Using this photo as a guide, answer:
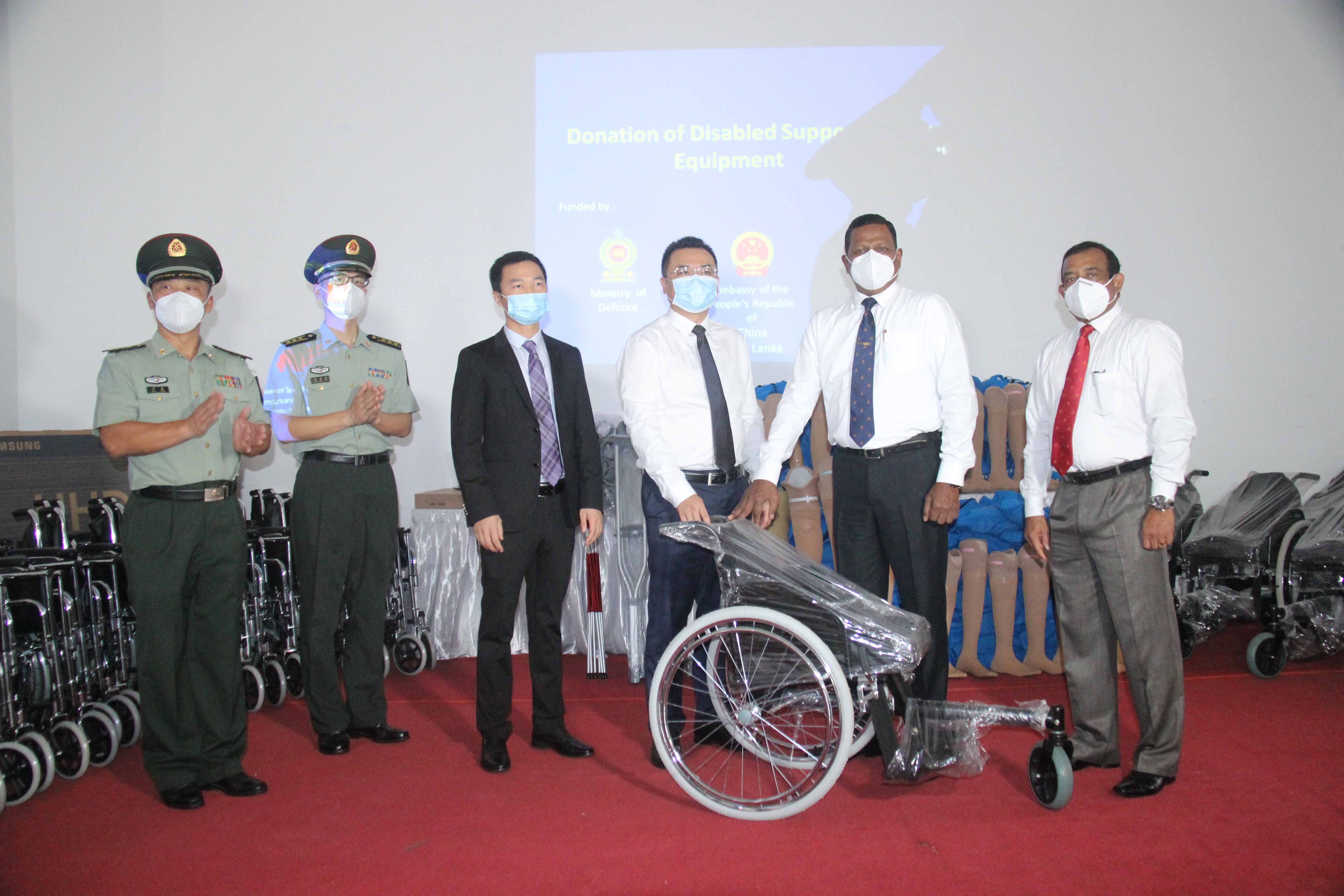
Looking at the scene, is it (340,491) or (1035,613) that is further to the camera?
(1035,613)

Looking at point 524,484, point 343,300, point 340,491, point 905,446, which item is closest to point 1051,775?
point 905,446

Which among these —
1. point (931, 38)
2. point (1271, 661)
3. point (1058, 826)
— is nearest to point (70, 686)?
point (1058, 826)

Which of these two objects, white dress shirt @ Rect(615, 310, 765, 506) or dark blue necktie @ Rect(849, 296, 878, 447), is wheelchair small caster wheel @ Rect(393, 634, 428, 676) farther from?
dark blue necktie @ Rect(849, 296, 878, 447)

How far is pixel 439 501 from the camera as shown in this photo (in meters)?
4.33

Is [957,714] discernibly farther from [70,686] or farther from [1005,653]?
[70,686]

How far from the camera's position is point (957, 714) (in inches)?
88.2

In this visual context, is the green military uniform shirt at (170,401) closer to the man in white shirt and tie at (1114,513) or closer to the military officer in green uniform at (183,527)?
the military officer in green uniform at (183,527)

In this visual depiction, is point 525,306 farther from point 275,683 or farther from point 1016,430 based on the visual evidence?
point 1016,430

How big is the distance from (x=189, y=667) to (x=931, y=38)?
462 centimetres

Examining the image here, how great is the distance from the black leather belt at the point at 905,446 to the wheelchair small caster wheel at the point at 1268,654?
204 centimetres

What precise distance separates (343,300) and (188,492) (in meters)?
0.82

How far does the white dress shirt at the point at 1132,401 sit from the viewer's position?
2367mm

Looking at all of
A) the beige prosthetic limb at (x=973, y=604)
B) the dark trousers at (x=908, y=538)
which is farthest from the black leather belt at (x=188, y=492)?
Result: the beige prosthetic limb at (x=973, y=604)

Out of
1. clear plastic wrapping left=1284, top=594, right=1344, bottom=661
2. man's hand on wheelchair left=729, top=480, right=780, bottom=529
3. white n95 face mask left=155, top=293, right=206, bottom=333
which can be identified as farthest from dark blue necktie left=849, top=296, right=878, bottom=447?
clear plastic wrapping left=1284, top=594, right=1344, bottom=661
